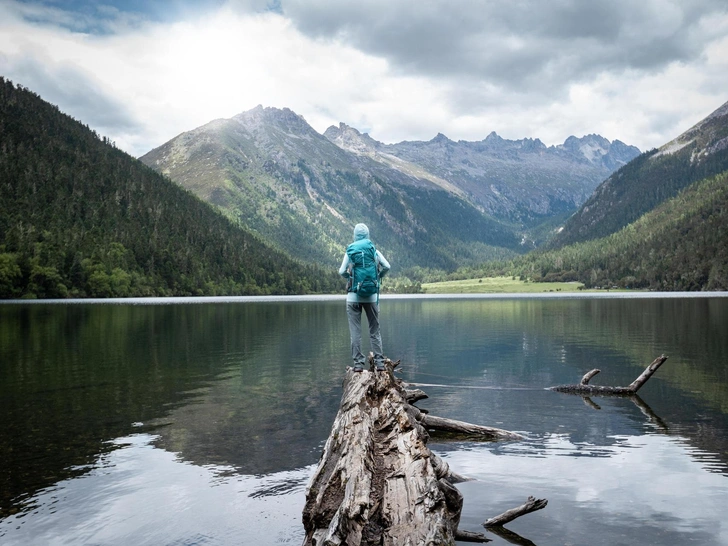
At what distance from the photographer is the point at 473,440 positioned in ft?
65.4

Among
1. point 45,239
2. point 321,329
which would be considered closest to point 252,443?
point 321,329

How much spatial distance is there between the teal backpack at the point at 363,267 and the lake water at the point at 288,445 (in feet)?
17.3

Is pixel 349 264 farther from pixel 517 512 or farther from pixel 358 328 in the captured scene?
pixel 517 512

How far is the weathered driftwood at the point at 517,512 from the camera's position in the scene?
466 inches

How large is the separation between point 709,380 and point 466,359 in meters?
15.3

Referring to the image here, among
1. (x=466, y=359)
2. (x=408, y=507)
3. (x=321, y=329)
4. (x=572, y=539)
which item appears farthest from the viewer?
(x=321, y=329)

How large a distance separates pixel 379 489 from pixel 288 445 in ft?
29.4

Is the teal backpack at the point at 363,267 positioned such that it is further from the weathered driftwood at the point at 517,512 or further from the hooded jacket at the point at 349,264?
the weathered driftwood at the point at 517,512

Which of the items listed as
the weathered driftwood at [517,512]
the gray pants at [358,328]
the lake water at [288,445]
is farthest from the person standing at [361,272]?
the weathered driftwood at [517,512]

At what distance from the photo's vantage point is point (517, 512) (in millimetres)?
11938

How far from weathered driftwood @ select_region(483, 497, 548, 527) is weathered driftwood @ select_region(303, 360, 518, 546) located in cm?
64

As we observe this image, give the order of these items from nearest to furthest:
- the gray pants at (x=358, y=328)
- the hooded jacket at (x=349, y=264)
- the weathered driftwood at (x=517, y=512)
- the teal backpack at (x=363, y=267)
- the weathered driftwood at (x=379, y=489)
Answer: the weathered driftwood at (x=379, y=489)
the weathered driftwood at (x=517, y=512)
the teal backpack at (x=363, y=267)
the hooded jacket at (x=349, y=264)
the gray pants at (x=358, y=328)

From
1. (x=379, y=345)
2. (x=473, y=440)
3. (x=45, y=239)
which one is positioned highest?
(x=45, y=239)

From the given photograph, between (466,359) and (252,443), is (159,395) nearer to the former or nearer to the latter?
(252,443)
